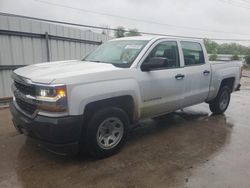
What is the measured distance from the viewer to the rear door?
5070 millimetres

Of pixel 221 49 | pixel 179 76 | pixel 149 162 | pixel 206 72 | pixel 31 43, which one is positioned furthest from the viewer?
pixel 221 49

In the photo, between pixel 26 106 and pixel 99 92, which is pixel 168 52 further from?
pixel 26 106

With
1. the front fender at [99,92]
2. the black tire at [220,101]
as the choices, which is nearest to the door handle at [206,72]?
the black tire at [220,101]

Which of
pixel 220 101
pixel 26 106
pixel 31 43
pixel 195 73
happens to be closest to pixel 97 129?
pixel 26 106

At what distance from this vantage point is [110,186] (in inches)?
122

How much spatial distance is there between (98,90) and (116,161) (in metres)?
1.15

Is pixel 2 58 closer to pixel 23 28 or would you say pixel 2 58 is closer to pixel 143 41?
pixel 23 28

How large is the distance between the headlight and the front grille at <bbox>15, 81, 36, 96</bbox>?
0.45ft

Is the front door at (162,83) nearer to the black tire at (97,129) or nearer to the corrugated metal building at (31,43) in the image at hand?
the black tire at (97,129)

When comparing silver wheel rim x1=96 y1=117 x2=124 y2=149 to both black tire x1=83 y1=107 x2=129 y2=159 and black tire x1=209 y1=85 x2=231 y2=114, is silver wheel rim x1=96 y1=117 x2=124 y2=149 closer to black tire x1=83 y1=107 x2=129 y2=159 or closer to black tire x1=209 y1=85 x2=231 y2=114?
black tire x1=83 y1=107 x2=129 y2=159

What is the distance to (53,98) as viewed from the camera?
125 inches

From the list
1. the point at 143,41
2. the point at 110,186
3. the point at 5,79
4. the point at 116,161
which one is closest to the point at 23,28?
the point at 5,79

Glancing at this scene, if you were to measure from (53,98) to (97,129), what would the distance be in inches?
32.8

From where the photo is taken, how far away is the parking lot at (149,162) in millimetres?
3213
